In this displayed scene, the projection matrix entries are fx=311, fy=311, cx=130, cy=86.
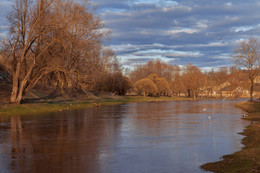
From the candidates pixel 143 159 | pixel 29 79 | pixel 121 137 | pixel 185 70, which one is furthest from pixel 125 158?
pixel 185 70

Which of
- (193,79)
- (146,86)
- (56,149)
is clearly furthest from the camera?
(193,79)

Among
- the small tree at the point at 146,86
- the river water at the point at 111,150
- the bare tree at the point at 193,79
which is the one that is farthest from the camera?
the bare tree at the point at 193,79

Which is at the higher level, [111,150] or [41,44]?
[41,44]

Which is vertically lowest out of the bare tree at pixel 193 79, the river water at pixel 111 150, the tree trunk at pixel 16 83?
the river water at pixel 111 150

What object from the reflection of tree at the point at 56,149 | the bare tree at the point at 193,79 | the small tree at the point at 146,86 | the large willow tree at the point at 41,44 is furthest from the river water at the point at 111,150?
the bare tree at the point at 193,79

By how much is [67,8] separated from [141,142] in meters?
34.5

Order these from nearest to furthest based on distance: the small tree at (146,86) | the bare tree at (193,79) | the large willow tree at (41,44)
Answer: the large willow tree at (41,44)
the small tree at (146,86)
the bare tree at (193,79)

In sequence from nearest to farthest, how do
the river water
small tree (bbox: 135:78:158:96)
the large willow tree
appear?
the river water, the large willow tree, small tree (bbox: 135:78:158:96)

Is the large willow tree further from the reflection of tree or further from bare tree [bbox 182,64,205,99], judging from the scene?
bare tree [bbox 182,64,205,99]

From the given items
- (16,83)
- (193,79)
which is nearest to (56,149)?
(16,83)

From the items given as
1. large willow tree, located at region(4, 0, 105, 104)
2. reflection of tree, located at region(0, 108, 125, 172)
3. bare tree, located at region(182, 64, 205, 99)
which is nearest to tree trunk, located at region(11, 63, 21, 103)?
large willow tree, located at region(4, 0, 105, 104)

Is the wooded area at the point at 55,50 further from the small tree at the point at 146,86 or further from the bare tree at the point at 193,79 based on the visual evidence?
the bare tree at the point at 193,79

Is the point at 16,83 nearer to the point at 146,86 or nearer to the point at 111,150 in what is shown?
the point at 111,150

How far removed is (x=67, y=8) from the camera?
44469mm
